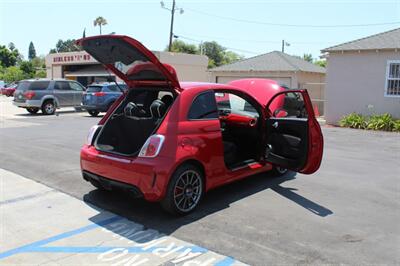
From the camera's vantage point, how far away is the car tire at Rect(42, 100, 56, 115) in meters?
19.8

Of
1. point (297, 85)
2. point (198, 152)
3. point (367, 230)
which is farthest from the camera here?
point (297, 85)

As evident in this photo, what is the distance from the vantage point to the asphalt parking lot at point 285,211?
4102 mm

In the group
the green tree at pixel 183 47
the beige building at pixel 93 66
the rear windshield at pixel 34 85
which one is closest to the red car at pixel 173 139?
the rear windshield at pixel 34 85

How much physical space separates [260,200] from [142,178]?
1.90 metres

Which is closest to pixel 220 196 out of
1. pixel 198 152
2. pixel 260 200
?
pixel 260 200

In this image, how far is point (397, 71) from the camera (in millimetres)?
16031

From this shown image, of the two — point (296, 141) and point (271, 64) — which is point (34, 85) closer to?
point (271, 64)

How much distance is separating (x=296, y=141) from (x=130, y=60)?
8.87 ft

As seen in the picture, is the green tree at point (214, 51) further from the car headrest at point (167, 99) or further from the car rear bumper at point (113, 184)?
the car rear bumper at point (113, 184)

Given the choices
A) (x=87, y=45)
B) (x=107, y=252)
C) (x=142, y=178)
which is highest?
(x=87, y=45)

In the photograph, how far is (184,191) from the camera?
16.4ft

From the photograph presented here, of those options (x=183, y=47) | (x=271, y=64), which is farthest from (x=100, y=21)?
(x=271, y=64)

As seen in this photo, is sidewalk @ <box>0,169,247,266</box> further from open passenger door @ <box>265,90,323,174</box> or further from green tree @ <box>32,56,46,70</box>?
green tree @ <box>32,56,46,70</box>

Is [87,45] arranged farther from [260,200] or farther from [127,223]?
[260,200]
